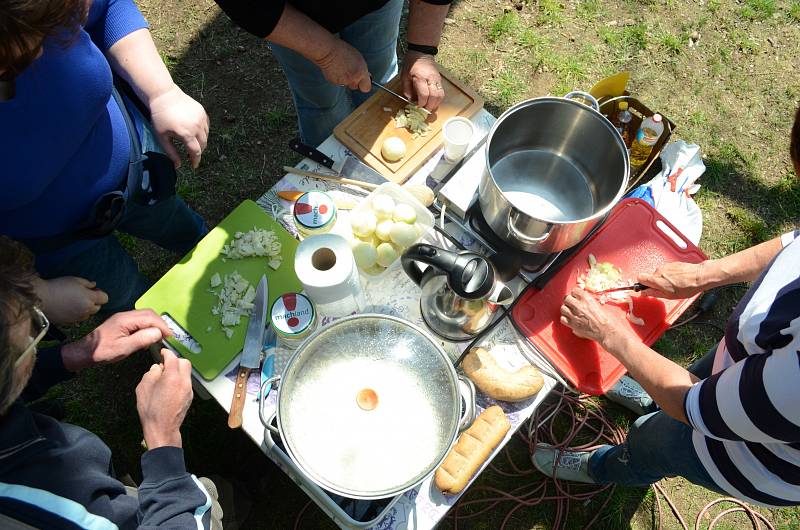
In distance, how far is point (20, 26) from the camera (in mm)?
1102

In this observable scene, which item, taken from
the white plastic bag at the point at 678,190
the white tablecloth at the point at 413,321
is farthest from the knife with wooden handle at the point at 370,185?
the white plastic bag at the point at 678,190

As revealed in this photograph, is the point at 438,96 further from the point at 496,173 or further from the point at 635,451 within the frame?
the point at 635,451

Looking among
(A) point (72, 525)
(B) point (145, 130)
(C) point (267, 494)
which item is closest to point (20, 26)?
(B) point (145, 130)

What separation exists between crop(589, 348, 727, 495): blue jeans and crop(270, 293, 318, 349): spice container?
1232mm

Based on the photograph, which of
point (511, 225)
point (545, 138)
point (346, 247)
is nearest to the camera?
point (346, 247)

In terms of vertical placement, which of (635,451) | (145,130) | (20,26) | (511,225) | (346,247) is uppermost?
(20,26)

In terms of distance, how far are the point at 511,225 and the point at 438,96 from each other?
0.67 metres

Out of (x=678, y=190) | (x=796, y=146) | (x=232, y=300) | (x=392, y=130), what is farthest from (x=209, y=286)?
(x=678, y=190)

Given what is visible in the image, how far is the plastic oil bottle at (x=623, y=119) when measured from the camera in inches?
95.7

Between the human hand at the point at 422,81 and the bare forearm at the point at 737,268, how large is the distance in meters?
1.12

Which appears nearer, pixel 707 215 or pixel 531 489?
pixel 531 489

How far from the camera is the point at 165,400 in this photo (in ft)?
4.88

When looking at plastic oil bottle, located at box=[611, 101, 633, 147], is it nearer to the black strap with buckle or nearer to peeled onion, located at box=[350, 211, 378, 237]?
peeled onion, located at box=[350, 211, 378, 237]

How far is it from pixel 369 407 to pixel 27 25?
1.15 meters
